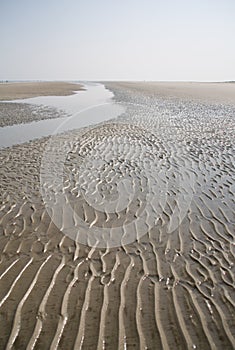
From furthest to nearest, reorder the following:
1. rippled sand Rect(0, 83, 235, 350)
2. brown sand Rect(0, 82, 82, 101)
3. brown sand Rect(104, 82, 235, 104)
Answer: brown sand Rect(104, 82, 235, 104) < brown sand Rect(0, 82, 82, 101) < rippled sand Rect(0, 83, 235, 350)

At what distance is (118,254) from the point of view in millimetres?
4832

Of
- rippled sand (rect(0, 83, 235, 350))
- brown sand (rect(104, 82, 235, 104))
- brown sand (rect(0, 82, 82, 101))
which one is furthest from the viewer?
brown sand (rect(104, 82, 235, 104))

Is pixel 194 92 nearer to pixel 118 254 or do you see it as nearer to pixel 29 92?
pixel 29 92

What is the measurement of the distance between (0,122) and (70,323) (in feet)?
56.7

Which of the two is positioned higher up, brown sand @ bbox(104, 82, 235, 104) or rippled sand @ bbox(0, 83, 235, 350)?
brown sand @ bbox(104, 82, 235, 104)

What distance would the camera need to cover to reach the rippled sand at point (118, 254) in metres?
3.39

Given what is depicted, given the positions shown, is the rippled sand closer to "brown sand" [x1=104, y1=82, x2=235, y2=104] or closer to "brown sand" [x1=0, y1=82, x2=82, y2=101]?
"brown sand" [x1=104, y1=82, x2=235, y2=104]

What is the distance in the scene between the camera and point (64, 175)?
28.1 feet

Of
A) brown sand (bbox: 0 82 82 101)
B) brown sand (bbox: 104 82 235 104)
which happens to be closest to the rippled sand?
brown sand (bbox: 104 82 235 104)

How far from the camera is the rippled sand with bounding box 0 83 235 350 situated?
3.39 meters

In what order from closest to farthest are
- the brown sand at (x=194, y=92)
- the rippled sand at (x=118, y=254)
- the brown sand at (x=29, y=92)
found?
1. the rippled sand at (x=118, y=254)
2. the brown sand at (x=29, y=92)
3. the brown sand at (x=194, y=92)

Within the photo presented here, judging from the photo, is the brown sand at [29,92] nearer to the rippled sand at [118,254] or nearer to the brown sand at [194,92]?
the brown sand at [194,92]

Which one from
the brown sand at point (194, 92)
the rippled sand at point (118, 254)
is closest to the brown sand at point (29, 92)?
the brown sand at point (194, 92)

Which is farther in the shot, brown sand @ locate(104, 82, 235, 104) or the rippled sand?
brown sand @ locate(104, 82, 235, 104)
